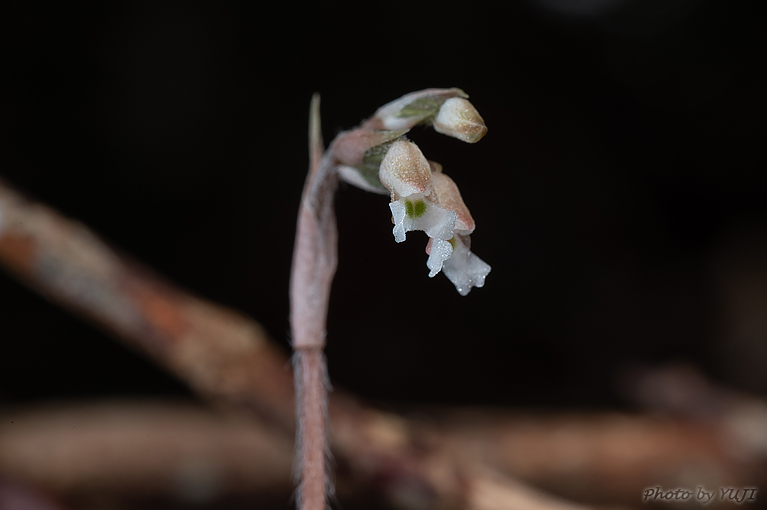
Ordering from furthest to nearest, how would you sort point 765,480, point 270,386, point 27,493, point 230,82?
1. point 230,82
2. point 765,480
3. point 270,386
4. point 27,493

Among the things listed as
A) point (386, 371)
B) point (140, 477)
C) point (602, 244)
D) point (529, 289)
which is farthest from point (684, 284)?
point (140, 477)

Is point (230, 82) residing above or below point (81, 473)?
above

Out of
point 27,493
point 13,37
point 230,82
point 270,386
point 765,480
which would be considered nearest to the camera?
point 27,493

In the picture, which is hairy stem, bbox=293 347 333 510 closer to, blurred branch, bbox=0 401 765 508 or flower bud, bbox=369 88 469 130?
flower bud, bbox=369 88 469 130

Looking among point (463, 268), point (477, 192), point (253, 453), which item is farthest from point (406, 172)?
point (477, 192)

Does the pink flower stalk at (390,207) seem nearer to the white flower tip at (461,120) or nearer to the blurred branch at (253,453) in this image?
the white flower tip at (461,120)

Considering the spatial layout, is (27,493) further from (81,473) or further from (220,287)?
(220,287)

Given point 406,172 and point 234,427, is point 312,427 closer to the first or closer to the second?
point 406,172

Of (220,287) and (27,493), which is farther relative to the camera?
(220,287)
